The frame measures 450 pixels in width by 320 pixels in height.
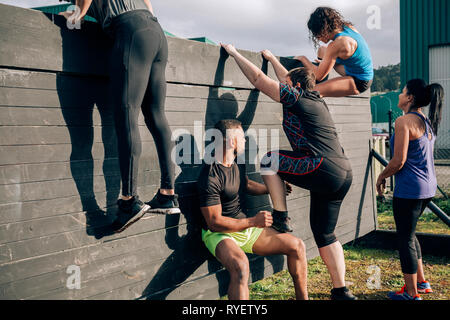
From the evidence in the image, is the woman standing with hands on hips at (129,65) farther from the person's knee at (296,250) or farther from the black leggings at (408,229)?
the black leggings at (408,229)

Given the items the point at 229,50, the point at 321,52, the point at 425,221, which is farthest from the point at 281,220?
the point at 425,221

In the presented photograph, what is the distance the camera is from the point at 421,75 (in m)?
16.2

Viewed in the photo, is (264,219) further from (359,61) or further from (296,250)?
(359,61)

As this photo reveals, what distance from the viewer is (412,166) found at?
135 inches

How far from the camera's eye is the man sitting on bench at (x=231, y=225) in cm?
285

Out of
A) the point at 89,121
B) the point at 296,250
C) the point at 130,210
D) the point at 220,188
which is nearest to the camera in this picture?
the point at 130,210

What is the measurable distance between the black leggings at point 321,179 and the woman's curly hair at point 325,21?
1.18 metres

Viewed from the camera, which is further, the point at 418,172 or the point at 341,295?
the point at 418,172

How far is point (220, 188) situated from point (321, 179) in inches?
31.1

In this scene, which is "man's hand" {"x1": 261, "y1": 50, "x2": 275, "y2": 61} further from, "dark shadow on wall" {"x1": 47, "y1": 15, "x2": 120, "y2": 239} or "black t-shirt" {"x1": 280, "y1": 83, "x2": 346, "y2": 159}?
"dark shadow on wall" {"x1": 47, "y1": 15, "x2": 120, "y2": 239}

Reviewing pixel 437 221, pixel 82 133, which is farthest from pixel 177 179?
pixel 437 221

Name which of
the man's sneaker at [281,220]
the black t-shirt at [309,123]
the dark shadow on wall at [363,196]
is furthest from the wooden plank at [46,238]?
the dark shadow on wall at [363,196]

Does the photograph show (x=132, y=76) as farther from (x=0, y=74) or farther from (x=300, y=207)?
(x=300, y=207)

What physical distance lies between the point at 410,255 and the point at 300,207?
1180 millimetres
